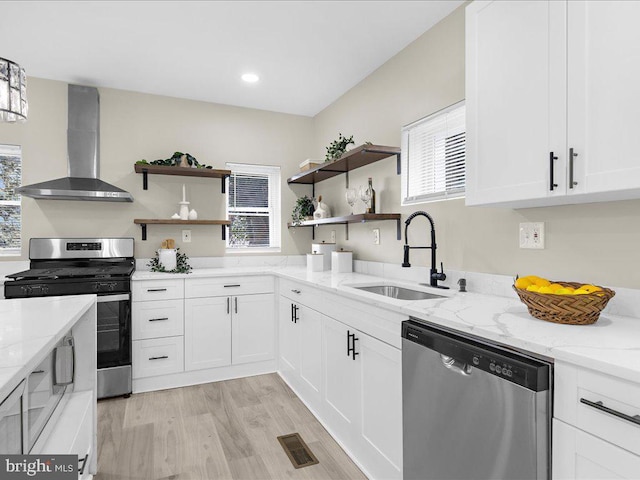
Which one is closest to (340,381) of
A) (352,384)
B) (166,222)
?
(352,384)

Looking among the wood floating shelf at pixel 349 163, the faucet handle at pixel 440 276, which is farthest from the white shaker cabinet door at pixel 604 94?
the wood floating shelf at pixel 349 163

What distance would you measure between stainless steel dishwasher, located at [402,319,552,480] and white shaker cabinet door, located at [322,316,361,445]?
0.49 meters

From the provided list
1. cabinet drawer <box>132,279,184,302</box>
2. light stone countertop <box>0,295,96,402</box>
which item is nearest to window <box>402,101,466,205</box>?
cabinet drawer <box>132,279,184,302</box>

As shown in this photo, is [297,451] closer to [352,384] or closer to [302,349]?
[352,384]

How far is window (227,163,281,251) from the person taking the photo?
4172 millimetres

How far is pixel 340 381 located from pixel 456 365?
1.05 m

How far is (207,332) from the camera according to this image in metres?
3.37

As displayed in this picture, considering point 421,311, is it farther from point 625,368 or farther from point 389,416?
point 625,368

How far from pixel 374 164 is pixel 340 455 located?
2144 millimetres

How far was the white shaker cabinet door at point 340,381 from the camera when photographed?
7.00ft

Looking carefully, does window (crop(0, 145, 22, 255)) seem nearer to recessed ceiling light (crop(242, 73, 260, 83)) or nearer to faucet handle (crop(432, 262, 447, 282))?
recessed ceiling light (crop(242, 73, 260, 83))

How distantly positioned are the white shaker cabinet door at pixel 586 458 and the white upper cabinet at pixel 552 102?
2.58 feet

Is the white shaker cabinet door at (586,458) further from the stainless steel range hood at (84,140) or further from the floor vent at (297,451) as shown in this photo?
the stainless steel range hood at (84,140)

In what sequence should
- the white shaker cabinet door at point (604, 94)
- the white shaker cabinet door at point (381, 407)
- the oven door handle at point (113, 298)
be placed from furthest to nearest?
the oven door handle at point (113, 298) → the white shaker cabinet door at point (381, 407) → the white shaker cabinet door at point (604, 94)
